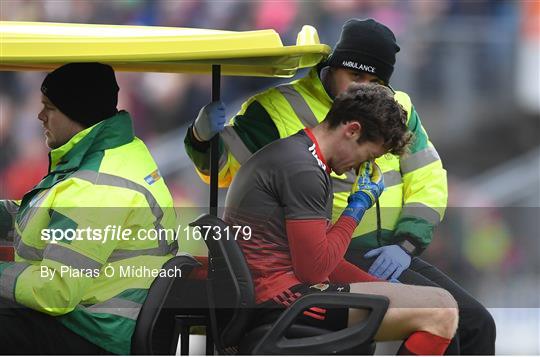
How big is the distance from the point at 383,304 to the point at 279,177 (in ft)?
1.41

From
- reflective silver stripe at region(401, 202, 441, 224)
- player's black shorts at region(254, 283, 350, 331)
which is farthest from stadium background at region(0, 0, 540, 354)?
player's black shorts at region(254, 283, 350, 331)

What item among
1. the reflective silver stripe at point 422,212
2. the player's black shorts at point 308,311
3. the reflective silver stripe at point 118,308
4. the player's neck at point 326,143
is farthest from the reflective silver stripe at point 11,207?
the reflective silver stripe at point 422,212

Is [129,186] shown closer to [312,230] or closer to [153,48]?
[153,48]

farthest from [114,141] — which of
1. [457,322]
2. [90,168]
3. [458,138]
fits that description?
[458,138]

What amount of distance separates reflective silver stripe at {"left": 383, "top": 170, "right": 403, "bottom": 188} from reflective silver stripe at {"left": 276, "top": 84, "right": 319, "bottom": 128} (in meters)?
0.27

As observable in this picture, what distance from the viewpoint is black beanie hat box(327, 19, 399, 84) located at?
371 centimetres

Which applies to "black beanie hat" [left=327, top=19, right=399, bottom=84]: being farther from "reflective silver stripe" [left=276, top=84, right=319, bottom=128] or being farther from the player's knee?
the player's knee

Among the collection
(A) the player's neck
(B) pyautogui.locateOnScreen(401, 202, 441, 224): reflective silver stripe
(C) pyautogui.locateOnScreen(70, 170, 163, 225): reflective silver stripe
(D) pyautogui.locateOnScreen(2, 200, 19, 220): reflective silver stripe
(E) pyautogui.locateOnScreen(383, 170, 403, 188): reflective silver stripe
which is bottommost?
(D) pyautogui.locateOnScreen(2, 200, 19, 220): reflective silver stripe

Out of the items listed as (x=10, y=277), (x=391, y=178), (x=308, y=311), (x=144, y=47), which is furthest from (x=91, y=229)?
(x=391, y=178)

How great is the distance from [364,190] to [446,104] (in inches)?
43.5

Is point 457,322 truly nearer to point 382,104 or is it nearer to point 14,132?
point 382,104

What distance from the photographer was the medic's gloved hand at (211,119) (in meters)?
3.50

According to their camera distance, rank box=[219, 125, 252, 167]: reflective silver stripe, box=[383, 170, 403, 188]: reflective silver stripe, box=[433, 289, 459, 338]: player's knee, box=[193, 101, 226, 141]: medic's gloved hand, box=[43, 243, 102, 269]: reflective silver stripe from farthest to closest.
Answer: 1. box=[383, 170, 403, 188]: reflective silver stripe
2. box=[219, 125, 252, 167]: reflective silver stripe
3. box=[193, 101, 226, 141]: medic's gloved hand
4. box=[433, 289, 459, 338]: player's knee
5. box=[43, 243, 102, 269]: reflective silver stripe

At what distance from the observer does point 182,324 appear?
3.49 m
